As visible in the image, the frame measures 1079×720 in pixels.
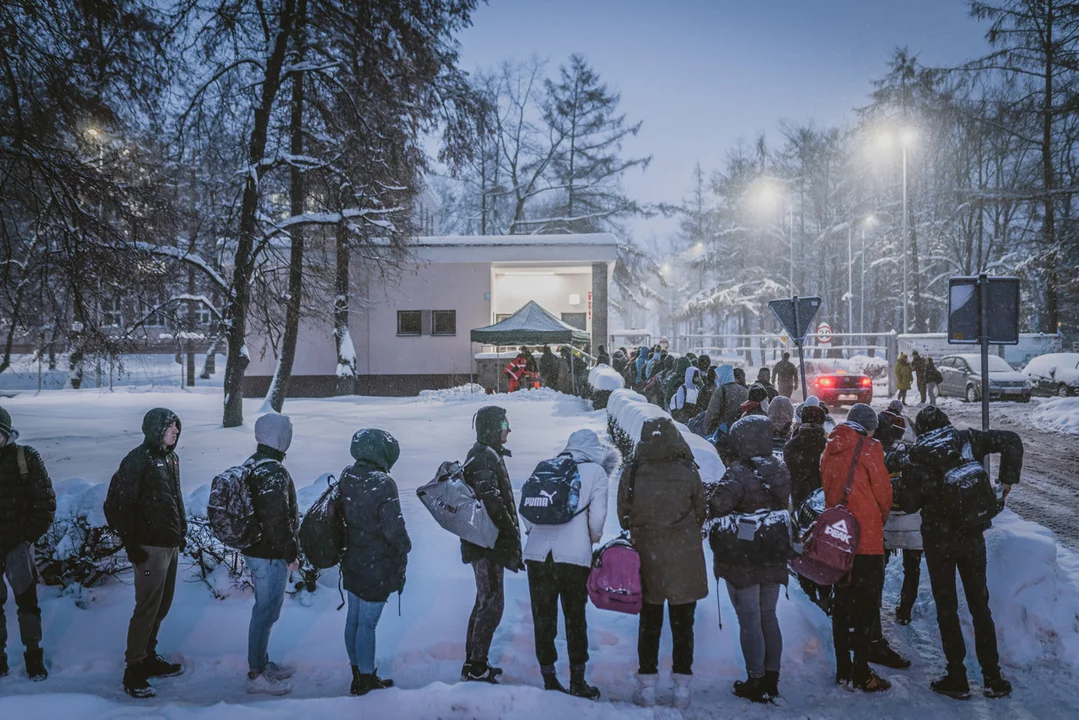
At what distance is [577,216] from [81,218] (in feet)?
105

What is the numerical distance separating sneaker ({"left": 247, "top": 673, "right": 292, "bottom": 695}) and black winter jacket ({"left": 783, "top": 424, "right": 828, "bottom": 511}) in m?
4.05

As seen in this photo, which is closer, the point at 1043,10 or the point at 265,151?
the point at 265,151

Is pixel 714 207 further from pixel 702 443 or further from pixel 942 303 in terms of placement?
pixel 702 443

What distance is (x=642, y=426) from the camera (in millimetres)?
4234

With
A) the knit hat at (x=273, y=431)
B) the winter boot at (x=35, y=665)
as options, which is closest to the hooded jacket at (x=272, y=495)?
the knit hat at (x=273, y=431)

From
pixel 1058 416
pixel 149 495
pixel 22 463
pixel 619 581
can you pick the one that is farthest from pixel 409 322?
pixel 619 581

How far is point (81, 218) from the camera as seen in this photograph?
268 inches

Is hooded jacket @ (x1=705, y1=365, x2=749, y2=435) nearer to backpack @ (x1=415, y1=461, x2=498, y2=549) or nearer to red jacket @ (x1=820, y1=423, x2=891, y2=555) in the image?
red jacket @ (x1=820, y1=423, x2=891, y2=555)

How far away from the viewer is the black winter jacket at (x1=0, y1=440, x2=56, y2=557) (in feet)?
14.4

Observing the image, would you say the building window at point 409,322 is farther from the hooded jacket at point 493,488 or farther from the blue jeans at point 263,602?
the hooded jacket at point 493,488

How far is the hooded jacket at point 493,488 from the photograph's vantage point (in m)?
4.14

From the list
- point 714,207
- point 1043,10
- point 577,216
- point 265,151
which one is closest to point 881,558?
point 265,151

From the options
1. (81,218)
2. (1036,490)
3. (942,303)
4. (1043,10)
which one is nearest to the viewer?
(81,218)

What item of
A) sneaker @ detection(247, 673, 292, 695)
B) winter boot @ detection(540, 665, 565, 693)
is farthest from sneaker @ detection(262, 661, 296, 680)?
winter boot @ detection(540, 665, 565, 693)
